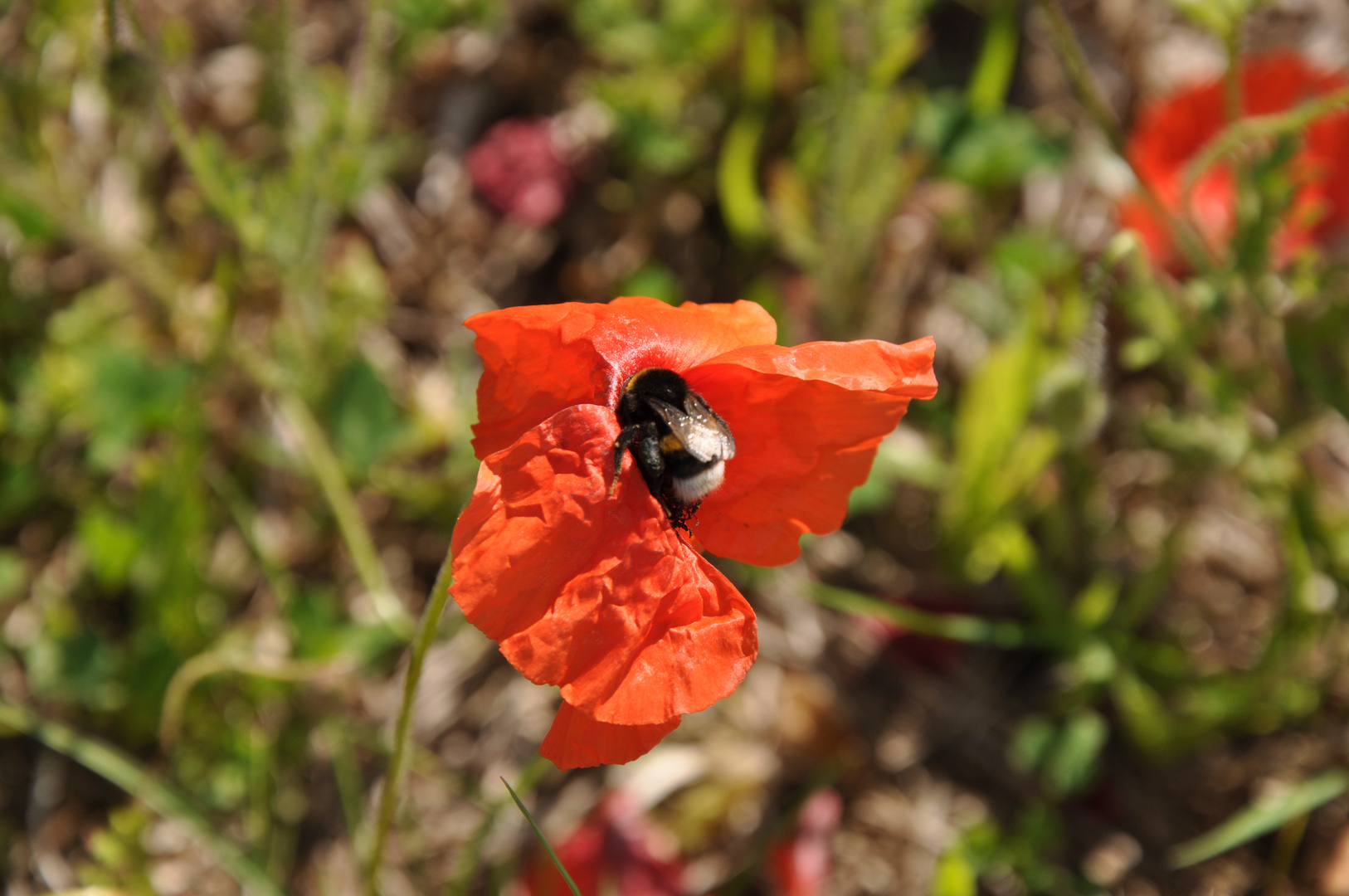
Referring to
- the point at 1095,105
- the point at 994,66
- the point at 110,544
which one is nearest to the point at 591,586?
the point at 1095,105

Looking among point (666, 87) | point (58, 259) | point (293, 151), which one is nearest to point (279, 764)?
point (293, 151)

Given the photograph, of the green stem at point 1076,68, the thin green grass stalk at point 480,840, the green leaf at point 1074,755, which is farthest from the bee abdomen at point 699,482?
the green leaf at point 1074,755

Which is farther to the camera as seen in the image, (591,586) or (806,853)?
(806,853)

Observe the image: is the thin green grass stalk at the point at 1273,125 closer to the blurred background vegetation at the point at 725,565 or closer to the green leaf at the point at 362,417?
the blurred background vegetation at the point at 725,565

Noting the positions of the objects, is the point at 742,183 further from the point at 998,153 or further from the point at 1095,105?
the point at 1095,105

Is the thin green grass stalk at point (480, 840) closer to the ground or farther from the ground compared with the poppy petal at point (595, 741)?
closer to the ground

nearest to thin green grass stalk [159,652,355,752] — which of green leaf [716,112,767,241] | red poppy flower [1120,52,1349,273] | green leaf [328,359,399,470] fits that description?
green leaf [328,359,399,470]
